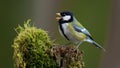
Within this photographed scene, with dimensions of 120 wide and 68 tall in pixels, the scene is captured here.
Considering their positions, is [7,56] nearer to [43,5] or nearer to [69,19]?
[43,5]

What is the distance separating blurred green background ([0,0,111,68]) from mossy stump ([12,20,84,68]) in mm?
2841

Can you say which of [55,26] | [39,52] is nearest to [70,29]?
[39,52]

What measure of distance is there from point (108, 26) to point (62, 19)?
2674 millimetres

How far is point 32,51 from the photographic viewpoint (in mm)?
3879

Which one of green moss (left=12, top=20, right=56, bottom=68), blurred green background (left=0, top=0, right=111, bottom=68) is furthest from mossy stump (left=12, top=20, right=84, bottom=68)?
blurred green background (left=0, top=0, right=111, bottom=68)

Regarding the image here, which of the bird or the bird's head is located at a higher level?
the bird's head

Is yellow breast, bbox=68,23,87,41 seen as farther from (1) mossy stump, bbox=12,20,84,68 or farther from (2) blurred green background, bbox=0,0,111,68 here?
(2) blurred green background, bbox=0,0,111,68

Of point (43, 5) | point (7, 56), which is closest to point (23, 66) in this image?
point (7, 56)

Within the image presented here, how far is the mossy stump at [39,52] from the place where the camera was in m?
3.88

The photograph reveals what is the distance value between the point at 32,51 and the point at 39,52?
1.7 inches

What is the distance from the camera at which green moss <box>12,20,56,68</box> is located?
3875 millimetres

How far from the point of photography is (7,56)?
692cm

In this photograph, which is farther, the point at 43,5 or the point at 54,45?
the point at 43,5

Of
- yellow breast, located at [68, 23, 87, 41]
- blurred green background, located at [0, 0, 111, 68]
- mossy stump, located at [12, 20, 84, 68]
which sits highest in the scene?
mossy stump, located at [12, 20, 84, 68]
